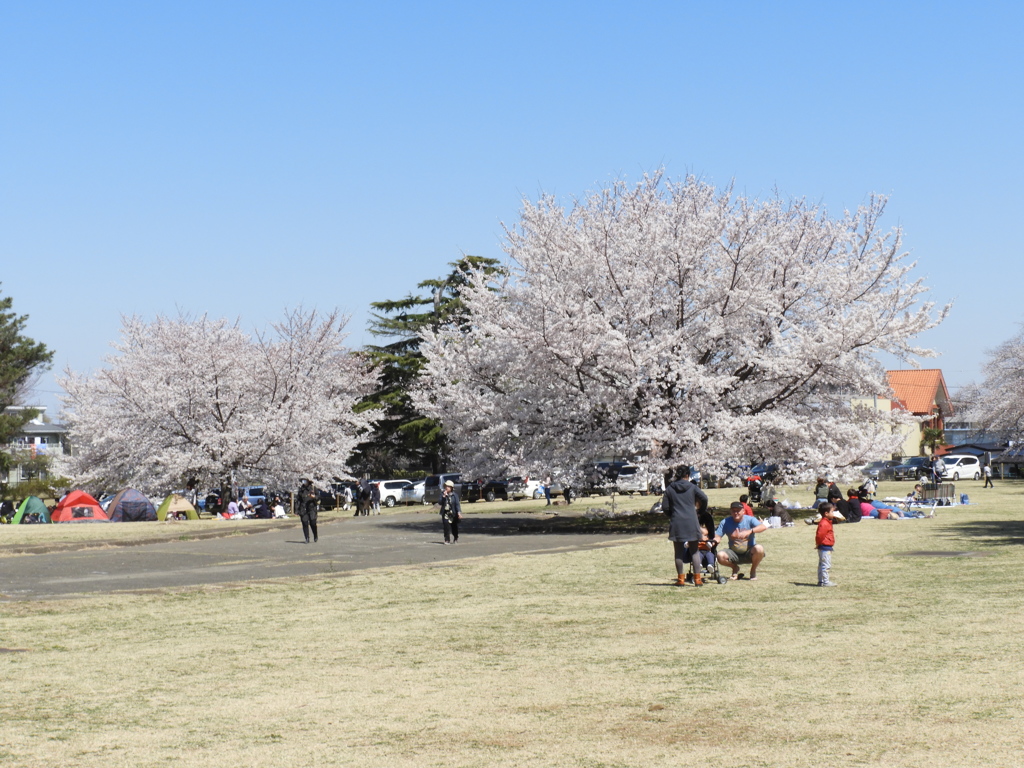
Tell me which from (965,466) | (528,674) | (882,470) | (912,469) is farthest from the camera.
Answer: (882,470)

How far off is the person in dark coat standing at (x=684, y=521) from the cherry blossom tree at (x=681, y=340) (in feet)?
44.5

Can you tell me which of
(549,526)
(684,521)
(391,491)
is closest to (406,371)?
(391,491)

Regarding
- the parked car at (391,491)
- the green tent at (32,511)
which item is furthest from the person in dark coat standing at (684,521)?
the parked car at (391,491)

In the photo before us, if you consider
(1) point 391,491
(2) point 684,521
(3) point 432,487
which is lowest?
(2) point 684,521

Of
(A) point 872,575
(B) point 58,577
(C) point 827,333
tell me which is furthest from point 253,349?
(A) point 872,575

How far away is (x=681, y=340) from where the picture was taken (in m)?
31.9

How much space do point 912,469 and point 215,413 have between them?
45.1 m

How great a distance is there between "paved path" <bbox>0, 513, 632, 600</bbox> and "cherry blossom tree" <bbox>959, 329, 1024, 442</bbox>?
54.1 m

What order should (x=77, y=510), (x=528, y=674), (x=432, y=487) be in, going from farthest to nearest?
(x=432, y=487) < (x=77, y=510) < (x=528, y=674)

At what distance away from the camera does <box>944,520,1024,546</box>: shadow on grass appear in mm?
23328

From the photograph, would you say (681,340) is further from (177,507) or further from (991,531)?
(177,507)

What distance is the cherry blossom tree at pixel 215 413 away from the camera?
49.7m

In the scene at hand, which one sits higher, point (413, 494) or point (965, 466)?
point (965, 466)

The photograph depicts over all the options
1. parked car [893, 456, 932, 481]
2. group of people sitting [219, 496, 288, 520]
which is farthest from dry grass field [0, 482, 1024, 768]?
parked car [893, 456, 932, 481]
